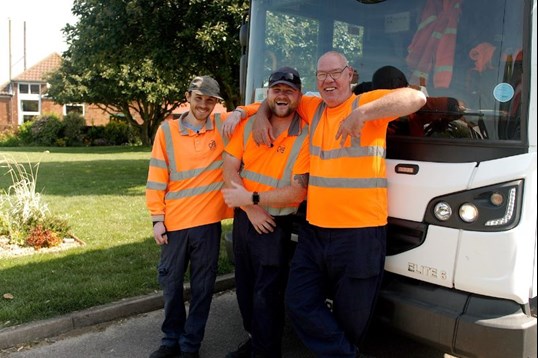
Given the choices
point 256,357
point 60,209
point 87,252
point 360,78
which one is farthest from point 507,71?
point 60,209

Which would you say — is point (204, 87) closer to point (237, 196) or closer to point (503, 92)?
point (237, 196)

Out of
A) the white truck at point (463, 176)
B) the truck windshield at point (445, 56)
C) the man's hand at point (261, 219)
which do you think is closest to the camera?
the white truck at point (463, 176)

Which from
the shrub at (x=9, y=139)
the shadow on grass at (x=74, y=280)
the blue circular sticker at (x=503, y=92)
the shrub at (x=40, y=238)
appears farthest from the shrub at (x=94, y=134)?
the blue circular sticker at (x=503, y=92)

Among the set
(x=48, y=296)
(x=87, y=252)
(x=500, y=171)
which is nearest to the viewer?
(x=500, y=171)

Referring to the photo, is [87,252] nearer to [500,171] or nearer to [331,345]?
[331,345]

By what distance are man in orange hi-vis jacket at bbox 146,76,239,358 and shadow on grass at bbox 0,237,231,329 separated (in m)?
1.20

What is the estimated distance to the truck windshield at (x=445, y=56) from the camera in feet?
9.26

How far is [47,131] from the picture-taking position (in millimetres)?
34438

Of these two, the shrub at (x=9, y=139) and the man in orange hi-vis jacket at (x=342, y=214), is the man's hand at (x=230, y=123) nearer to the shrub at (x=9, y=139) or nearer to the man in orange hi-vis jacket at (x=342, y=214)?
the man in orange hi-vis jacket at (x=342, y=214)

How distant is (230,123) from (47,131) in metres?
34.1

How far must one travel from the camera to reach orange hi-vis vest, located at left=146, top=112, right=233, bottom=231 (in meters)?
3.65

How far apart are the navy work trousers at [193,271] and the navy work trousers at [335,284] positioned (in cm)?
70

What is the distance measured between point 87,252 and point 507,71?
4851mm

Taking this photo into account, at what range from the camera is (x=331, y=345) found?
3078 mm
